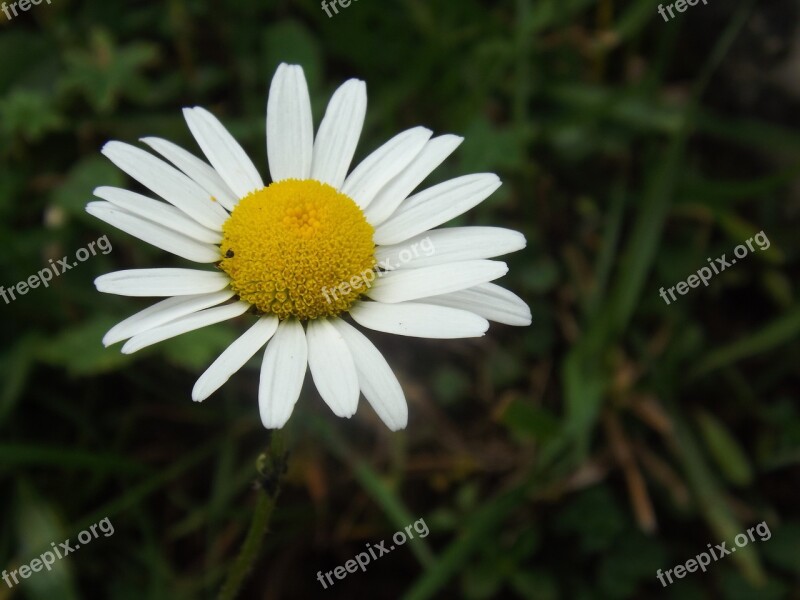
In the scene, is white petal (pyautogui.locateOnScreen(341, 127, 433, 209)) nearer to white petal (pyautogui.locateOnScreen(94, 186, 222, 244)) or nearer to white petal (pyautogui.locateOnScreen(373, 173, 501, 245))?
white petal (pyautogui.locateOnScreen(373, 173, 501, 245))

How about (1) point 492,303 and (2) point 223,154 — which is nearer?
(1) point 492,303

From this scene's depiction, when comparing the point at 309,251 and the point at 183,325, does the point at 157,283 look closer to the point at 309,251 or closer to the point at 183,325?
the point at 183,325

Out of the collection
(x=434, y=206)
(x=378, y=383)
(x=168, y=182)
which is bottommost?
(x=378, y=383)

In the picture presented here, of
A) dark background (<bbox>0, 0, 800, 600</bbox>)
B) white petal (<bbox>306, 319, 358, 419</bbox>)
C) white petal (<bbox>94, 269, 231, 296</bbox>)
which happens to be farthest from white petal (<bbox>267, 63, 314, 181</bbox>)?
dark background (<bbox>0, 0, 800, 600</bbox>)

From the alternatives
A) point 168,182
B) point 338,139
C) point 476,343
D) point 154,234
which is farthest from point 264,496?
point 476,343

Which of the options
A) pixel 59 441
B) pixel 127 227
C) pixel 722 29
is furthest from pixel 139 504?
pixel 722 29

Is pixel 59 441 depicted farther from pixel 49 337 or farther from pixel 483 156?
pixel 483 156
